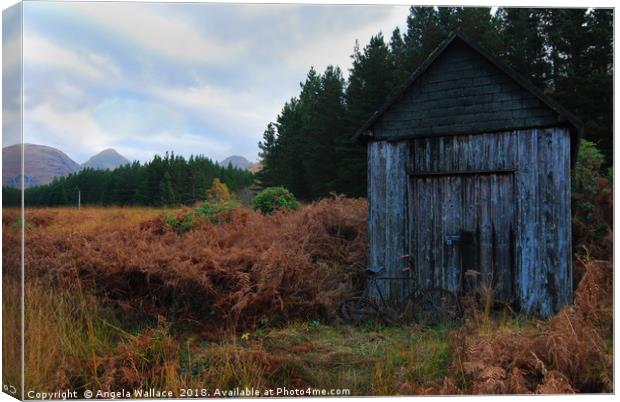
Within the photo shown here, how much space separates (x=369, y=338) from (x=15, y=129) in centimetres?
508

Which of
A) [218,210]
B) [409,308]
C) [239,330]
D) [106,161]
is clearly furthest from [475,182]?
[218,210]

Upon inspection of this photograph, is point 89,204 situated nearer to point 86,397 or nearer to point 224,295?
point 224,295

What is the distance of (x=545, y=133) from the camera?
7.68 m

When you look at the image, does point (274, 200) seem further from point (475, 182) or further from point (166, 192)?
point (475, 182)

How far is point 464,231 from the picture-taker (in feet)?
26.6

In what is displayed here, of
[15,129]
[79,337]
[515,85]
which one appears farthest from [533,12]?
[79,337]

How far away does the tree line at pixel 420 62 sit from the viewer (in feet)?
20.5

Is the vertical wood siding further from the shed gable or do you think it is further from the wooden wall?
the shed gable

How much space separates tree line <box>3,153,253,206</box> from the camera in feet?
22.1

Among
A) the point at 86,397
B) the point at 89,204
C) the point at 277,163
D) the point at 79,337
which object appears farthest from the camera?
the point at 277,163

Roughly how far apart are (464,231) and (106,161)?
573cm

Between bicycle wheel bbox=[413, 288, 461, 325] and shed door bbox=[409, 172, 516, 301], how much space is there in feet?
0.75

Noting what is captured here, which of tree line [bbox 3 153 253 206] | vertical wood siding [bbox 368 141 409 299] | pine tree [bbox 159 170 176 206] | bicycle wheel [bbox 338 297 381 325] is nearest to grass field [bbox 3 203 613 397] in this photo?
bicycle wheel [bbox 338 297 381 325]

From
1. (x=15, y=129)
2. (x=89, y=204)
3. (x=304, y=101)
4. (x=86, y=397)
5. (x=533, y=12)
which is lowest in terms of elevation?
(x=86, y=397)
